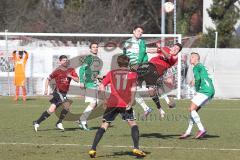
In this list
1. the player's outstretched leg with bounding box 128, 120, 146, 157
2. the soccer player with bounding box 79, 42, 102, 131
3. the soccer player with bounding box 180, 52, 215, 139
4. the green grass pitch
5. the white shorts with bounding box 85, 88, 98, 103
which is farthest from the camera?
the white shorts with bounding box 85, 88, 98, 103

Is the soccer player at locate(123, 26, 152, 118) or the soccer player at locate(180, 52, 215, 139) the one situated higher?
the soccer player at locate(123, 26, 152, 118)

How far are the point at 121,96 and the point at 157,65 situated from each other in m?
4.29

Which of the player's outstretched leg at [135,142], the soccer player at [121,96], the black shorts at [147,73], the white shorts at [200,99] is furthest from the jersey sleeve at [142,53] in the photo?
the player's outstretched leg at [135,142]

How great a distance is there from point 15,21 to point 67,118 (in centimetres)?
3022

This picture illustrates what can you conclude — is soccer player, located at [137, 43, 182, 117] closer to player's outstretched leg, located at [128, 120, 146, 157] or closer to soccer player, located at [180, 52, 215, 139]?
soccer player, located at [180, 52, 215, 139]

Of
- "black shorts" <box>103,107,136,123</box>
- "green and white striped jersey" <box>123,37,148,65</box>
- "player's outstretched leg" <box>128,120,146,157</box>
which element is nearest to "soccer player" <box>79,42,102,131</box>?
"green and white striped jersey" <box>123,37,148,65</box>

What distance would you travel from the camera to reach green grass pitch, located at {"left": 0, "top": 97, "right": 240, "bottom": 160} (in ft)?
37.5

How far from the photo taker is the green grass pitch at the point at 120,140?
11.4 m

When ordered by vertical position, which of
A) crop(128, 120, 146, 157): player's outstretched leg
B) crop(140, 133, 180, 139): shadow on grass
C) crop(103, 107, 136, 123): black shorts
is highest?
crop(103, 107, 136, 123): black shorts

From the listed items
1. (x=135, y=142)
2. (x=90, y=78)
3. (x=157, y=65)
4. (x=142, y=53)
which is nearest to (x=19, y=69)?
(x=90, y=78)

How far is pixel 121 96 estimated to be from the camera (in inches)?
442

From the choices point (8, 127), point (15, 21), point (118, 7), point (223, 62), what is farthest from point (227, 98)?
point (15, 21)

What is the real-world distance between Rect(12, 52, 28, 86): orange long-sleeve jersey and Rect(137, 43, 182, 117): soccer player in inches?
448

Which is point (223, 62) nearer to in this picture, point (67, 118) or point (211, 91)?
point (67, 118)
